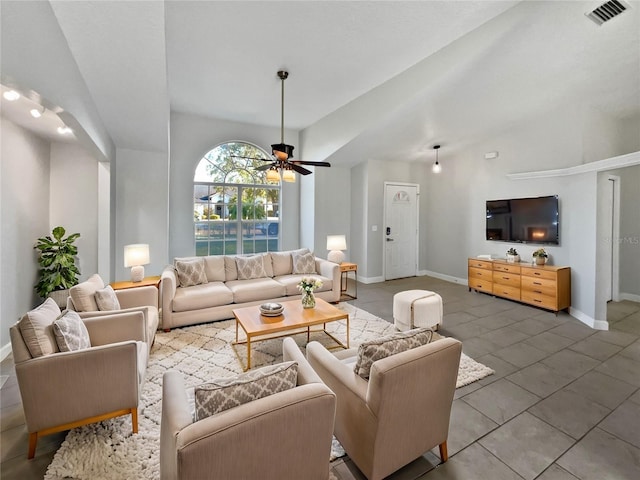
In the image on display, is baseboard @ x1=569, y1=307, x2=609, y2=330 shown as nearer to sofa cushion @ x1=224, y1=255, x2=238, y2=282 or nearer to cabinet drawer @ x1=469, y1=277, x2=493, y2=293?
cabinet drawer @ x1=469, y1=277, x2=493, y2=293

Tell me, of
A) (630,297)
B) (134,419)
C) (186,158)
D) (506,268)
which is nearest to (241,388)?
(134,419)

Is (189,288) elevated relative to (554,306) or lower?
elevated

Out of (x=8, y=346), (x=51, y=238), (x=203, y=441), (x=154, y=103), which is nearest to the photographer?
(x=203, y=441)

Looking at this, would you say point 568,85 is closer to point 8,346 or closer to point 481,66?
point 481,66

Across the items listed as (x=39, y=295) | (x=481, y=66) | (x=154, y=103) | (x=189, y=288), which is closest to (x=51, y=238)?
(x=39, y=295)

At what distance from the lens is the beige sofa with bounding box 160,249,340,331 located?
369cm

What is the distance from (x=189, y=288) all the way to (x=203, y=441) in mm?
3414

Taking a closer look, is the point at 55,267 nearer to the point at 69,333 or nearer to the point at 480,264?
the point at 69,333

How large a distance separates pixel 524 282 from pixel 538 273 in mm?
271

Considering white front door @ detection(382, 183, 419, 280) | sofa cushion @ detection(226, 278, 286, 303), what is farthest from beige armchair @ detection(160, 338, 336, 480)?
white front door @ detection(382, 183, 419, 280)

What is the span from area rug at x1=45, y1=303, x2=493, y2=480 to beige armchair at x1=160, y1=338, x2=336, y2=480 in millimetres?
666

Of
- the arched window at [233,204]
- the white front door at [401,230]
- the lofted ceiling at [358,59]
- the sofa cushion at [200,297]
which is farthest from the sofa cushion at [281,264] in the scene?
the white front door at [401,230]

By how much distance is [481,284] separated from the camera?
5441 mm

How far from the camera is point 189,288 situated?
4.07 metres
